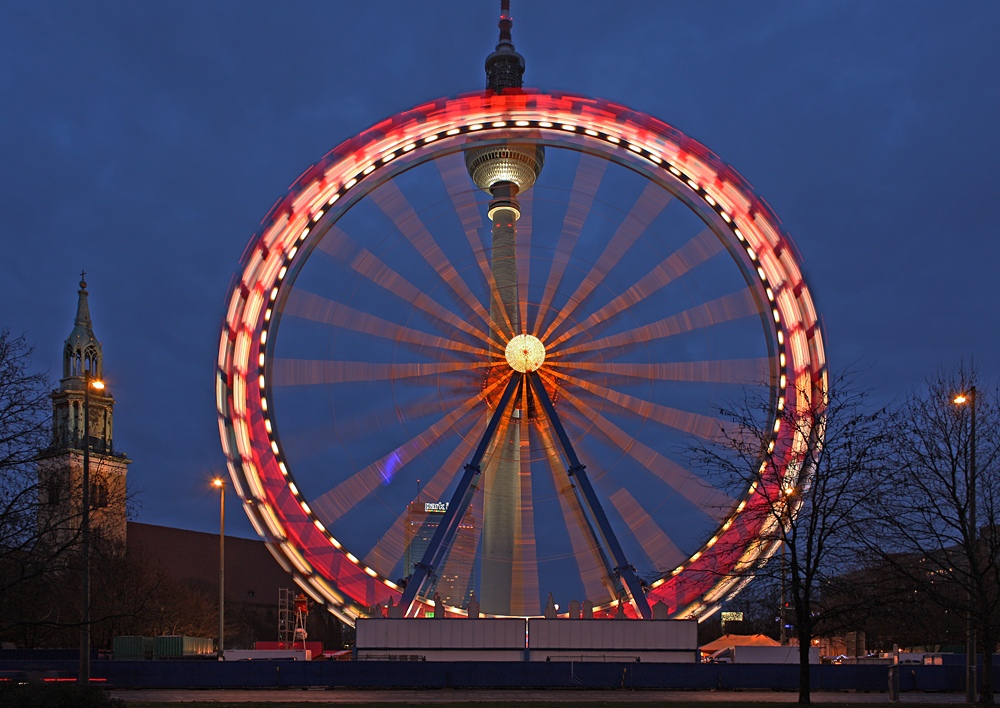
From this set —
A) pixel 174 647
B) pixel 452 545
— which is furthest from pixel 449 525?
pixel 174 647

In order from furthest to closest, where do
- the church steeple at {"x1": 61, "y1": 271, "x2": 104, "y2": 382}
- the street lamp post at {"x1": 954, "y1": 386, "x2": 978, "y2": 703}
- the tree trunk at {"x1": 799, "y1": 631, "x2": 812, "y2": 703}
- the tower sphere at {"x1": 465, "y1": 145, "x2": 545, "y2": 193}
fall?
the church steeple at {"x1": 61, "y1": 271, "x2": 104, "y2": 382} → the tower sphere at {"x1": 465, "y1": 145, "x2": 545, "y2": 193} → the street lamp post at {"x1": 954, "y1": 386, "x2": 978, "y2": 703} → the tree trunk at {"x1": 799, "y1": 631, "x2": 812, "y2": 703}

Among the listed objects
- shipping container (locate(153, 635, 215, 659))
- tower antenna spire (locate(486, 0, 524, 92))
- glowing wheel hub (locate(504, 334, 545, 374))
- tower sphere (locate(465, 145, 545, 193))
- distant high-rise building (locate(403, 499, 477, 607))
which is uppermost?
tower antenna spire (locate(486, 0, 524, 92))

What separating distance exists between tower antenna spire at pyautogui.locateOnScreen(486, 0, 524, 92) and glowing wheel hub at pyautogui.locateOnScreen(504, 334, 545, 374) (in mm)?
15258

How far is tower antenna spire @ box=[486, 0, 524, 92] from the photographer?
3966 cm

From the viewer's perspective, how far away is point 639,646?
86.0ft

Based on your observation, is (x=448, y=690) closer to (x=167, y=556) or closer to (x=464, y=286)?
(x=464, y=286)

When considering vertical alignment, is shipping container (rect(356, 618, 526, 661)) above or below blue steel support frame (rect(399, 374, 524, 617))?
below

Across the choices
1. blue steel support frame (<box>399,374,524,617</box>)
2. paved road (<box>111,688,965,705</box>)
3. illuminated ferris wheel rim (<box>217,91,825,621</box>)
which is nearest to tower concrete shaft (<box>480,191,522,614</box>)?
blue steel support frame (<box>399,374,524,617</box>)

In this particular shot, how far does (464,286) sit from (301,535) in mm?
6902

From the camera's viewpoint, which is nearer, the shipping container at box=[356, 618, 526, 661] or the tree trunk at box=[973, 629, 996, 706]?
the tree trunk at box=[973, 629, 996, 706]

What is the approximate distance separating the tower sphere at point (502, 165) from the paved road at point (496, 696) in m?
13.1

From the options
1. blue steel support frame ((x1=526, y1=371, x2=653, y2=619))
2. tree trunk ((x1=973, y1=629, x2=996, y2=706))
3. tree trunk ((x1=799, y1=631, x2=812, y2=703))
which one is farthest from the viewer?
blue steel support frame ((x1=526, y1=371, x2=653, y2=619))

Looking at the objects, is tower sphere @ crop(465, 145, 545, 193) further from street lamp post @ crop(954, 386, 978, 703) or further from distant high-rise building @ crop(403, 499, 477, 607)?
street lamp post @ crop(954, 386, 978, 703)

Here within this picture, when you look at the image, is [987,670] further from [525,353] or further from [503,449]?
[525,353]
